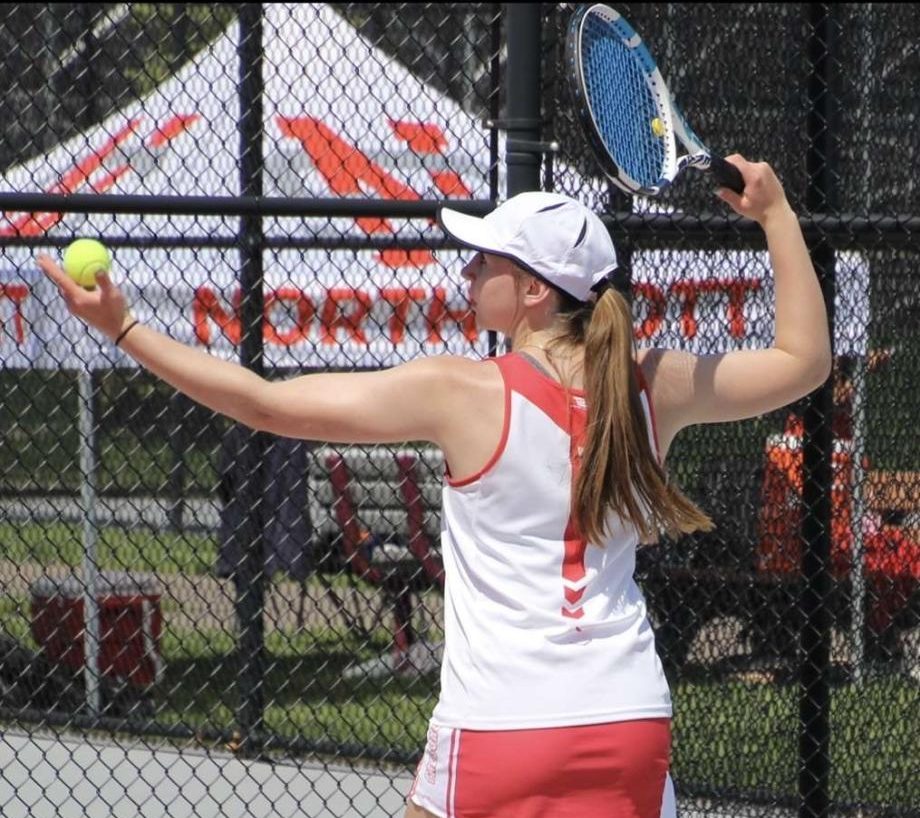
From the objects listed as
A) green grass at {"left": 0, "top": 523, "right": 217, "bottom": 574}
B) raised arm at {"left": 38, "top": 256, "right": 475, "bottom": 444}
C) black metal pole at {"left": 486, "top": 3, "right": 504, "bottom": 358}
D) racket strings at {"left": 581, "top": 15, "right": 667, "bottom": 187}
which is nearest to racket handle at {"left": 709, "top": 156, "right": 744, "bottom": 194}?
racket strings at {"left": 581, "top": 15, "right": 667, "bottom": 187}

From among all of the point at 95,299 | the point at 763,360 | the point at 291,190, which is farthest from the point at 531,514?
the point at 291,190

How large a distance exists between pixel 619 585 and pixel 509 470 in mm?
269

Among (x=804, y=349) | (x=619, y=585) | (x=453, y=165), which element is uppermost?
(x=453, y=165)

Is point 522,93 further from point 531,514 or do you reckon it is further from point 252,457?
point 252,457

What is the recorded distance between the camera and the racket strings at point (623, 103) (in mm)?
2771

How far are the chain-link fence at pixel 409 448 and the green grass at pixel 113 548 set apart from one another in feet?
0.29

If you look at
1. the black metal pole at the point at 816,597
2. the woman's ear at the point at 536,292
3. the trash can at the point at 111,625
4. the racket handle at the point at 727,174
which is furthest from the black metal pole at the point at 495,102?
the trash can at the point at 111,625

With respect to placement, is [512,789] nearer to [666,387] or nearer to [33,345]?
[666,387]

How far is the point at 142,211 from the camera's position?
3562 mm

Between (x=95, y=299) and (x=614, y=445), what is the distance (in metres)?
0.80

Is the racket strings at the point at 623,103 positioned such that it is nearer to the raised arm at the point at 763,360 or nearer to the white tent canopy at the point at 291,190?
the raised arm at the point at 763,360

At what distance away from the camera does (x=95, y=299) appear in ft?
7.36

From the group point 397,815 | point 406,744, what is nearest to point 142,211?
point 397,815

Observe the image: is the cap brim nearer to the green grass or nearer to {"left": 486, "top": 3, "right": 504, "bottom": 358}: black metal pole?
{"left": 486, "top": 3, "right": 504, "bottom": 358}: black metal pole
